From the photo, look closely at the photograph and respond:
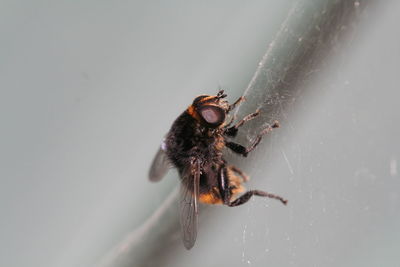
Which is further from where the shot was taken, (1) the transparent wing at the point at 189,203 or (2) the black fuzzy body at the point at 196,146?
(2) the black fuzzy body at the point at 196,146

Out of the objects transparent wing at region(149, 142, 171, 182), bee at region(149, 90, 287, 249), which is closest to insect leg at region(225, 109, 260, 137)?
bee at region(149, 90, 287, 249)

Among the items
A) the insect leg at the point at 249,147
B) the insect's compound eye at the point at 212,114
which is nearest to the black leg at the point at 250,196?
the insect leg at the point at 249,147

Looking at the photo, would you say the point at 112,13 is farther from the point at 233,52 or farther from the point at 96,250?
the point at 96,250

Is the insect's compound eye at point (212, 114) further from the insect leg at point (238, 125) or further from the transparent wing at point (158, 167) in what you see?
the transparent wing at point (158, 167)

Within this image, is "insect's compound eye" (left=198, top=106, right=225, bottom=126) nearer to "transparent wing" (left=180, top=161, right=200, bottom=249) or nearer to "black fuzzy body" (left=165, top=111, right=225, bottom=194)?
"black fuzzy body" (left=165, top=111, right=225, bottom=194)

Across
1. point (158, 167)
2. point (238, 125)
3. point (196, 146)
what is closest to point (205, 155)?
point (196, 146)

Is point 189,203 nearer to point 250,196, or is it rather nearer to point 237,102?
point 250,196
